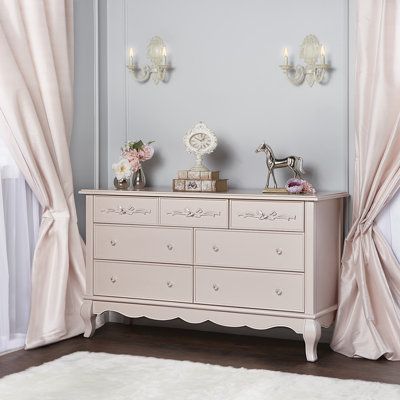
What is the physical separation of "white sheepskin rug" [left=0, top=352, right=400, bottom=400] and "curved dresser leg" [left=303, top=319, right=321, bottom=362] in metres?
0.29

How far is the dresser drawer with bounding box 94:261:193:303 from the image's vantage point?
4195 millimetres

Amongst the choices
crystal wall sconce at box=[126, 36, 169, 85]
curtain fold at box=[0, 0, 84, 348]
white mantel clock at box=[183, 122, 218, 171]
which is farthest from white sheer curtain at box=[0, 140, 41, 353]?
crystal wall sconce at box=[126, 36, 169, 85]

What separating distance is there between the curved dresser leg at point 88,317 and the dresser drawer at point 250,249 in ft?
2.30

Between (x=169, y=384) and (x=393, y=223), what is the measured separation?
148 cm

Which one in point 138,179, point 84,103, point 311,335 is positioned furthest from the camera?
point 84,103

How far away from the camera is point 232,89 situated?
455cm

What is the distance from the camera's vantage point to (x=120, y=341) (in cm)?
441

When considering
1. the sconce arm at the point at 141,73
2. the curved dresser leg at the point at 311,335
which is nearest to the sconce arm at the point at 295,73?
the sconce arm at the point at 141,73

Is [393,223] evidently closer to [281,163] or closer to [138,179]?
[281,163]

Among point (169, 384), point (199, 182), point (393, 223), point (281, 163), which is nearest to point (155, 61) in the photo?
point (199, 182)

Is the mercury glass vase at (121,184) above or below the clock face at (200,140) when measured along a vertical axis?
below

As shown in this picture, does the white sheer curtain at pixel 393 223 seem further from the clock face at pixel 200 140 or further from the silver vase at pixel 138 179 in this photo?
the silver vase at pixel 138 179

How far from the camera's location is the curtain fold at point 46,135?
414 cm

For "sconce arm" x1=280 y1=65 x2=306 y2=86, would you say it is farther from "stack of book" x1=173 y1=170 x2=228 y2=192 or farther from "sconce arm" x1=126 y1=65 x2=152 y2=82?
"sconce arm" x1=126 y1=65 x2=152 y2=82
